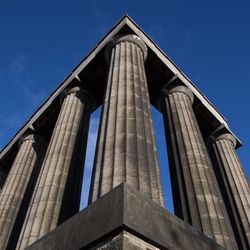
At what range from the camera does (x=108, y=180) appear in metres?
8.19

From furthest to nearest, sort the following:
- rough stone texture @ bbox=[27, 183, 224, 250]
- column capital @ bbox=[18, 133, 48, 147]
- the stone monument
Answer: column capital @ bbox=[18, 133, 48, 147], the stone monument, rough stone texture @ bbox=[27, 183, 224, 250]

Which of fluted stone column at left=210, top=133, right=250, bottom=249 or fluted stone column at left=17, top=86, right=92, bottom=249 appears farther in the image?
fluted stone column at left=210, top=133, right=250, bottom=249

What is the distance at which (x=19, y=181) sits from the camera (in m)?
Answer: 20.2

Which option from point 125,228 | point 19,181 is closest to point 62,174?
point 19,181

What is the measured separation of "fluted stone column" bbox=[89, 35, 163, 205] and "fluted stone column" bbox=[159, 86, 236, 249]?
4116 millimetres

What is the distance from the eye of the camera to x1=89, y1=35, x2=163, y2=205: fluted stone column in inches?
Answer: 321

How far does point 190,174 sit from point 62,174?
612 cm

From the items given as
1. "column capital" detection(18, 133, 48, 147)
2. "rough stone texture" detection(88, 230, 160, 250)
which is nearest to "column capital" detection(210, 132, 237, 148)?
"column capital" detection(18, 133, 48, 147)

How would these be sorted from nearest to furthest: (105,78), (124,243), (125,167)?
(124,243) → (125,167) → (105,78)

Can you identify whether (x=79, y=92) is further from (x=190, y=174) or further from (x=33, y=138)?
(x=190, y=174)

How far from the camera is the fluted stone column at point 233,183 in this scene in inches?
645

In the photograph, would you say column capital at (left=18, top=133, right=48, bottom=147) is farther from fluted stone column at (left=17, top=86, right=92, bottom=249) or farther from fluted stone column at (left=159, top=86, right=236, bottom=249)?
fluted stone column at (left=159, top=86, right=236, bottom=249)

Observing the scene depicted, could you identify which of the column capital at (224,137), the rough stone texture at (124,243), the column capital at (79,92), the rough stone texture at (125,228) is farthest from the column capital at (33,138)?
the rough stone texture at (124,243)

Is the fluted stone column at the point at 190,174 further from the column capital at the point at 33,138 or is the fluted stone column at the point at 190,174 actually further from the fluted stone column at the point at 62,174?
the column capital at the point at 33,138
